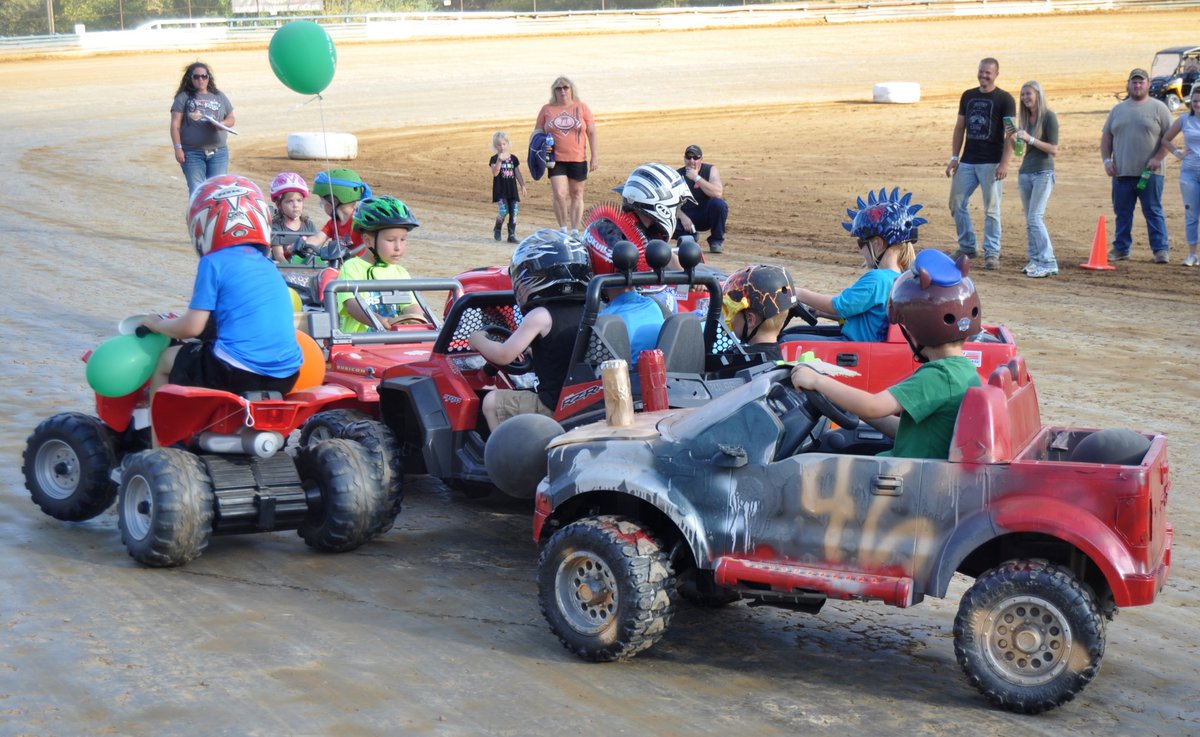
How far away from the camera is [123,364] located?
22.9 feet

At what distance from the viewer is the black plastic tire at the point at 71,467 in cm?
720

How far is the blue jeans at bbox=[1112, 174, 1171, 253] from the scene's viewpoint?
51.0ft

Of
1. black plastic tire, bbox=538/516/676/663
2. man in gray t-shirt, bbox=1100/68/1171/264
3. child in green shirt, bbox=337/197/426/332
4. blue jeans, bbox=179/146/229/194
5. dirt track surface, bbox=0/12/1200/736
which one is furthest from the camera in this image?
blue jeans, bbox=179/146/229/194

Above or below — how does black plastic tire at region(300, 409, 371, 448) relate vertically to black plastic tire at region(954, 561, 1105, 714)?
above

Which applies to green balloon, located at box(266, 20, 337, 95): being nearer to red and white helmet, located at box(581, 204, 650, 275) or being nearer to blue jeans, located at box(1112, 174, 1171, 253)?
red and white helmet, located at box(581, 204, 650, 275)

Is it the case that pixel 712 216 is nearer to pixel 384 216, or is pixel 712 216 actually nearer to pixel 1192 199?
pixel 1192 199

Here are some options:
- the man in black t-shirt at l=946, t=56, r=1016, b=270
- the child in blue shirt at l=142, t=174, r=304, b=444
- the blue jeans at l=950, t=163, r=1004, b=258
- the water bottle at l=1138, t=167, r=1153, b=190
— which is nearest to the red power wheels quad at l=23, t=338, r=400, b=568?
the child in blue shirt at l=142, t=174, r=304, b=444

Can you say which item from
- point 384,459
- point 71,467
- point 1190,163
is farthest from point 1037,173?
point 71,467

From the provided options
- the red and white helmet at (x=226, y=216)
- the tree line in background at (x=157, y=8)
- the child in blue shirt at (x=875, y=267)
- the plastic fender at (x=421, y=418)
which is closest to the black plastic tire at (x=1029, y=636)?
the child in blue shirt at (x=875, y=267)

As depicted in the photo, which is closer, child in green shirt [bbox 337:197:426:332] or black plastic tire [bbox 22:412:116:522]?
black plastic tire [bbox 22:412:116:522]

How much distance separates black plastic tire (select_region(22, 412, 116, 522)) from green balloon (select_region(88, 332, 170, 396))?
1.05ft

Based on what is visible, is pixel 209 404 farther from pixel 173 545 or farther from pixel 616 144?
pixel 616 144

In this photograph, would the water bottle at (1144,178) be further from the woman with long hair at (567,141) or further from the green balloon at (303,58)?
the green balloon at (303,58)

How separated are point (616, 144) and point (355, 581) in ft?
73.6
